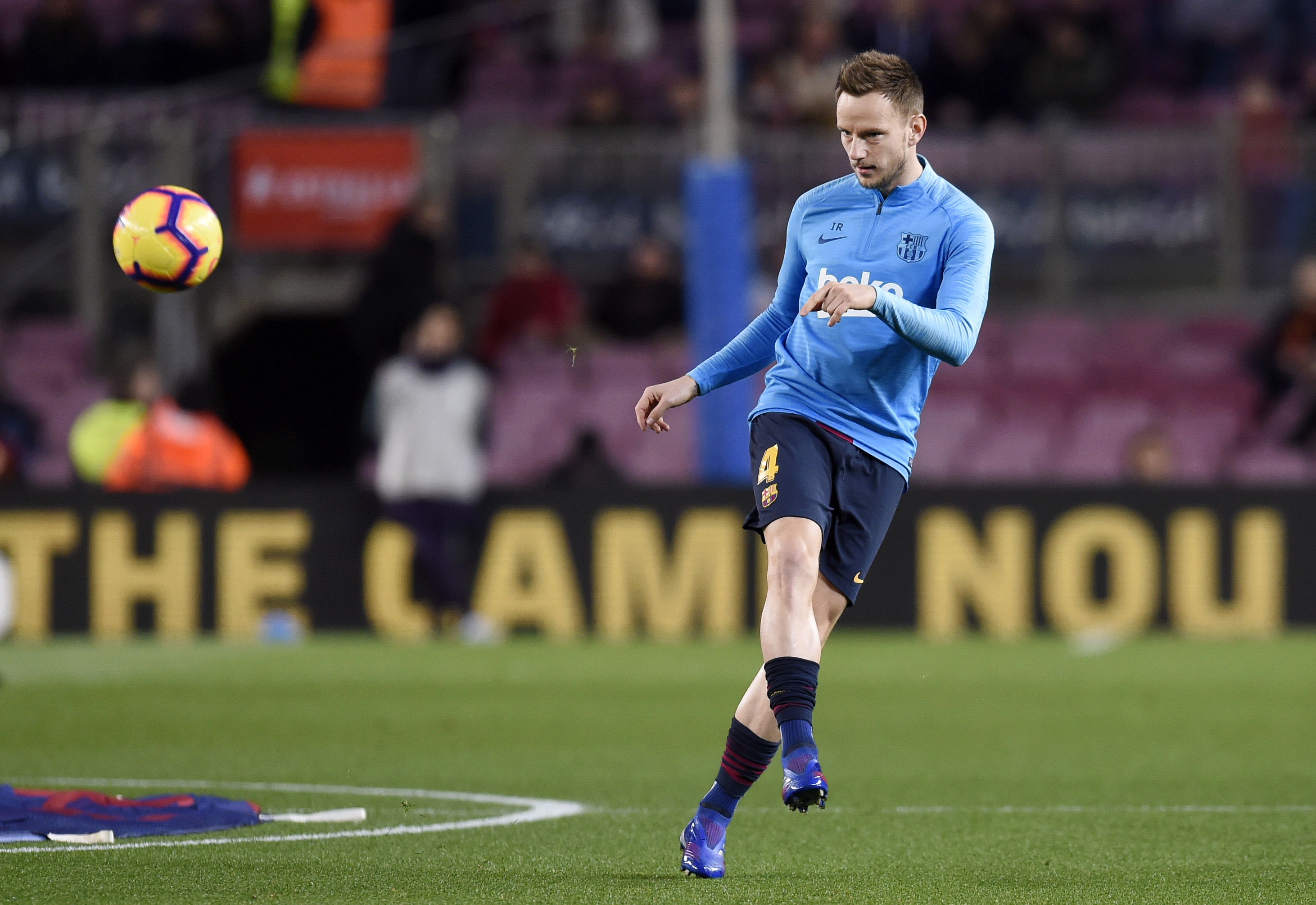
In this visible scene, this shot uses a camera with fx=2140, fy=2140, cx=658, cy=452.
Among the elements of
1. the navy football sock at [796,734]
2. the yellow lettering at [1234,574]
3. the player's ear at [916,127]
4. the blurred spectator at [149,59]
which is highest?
the blurred spectator at [149,59]

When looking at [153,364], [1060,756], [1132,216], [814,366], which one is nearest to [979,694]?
[1060,756]

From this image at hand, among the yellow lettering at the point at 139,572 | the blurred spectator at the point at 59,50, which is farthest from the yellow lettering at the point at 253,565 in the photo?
the blurred spectator at the point at 59,50

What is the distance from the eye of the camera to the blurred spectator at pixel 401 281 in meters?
16.1

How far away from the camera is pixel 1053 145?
1700cm

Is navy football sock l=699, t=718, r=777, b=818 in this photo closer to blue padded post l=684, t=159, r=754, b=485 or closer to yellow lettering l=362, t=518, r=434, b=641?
yellow lettering l=362, t=518, r=434, b=641

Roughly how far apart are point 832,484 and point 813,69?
13.2 m

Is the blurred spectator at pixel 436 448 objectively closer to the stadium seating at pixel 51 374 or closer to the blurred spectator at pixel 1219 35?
the stadium seating at pixel 51 374

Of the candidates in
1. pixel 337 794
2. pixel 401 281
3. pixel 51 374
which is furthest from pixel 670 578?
pixel 337 794

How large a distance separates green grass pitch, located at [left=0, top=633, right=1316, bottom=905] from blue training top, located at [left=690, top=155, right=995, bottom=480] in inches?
47.2

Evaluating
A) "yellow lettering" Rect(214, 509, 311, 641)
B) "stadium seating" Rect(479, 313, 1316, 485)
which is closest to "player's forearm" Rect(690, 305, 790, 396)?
"yellow lettering" Rect(214, 509, 311, 641)

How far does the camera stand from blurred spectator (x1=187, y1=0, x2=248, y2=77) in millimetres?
18812

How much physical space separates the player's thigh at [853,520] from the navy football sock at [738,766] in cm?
44

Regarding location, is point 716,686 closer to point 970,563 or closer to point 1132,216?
point 970,563

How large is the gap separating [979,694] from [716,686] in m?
1.37
